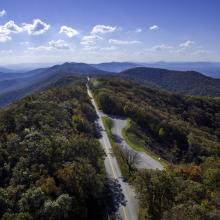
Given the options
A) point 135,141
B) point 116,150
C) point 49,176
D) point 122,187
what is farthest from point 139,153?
point 49,176

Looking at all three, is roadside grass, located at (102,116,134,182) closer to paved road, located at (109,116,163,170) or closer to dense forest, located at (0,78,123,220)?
paved road, located at (109,116,163,170)

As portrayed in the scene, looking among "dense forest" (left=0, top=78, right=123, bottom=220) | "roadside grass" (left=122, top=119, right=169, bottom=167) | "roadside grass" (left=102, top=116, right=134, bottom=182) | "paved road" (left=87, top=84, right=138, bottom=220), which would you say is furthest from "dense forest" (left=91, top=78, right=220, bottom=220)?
"roadside grass" (left=102, top=116, right=134, bottom=182)

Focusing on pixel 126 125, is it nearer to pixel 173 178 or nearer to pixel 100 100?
pixel 100 100

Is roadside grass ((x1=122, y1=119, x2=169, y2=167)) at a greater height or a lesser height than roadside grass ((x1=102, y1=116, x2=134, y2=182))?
lesser

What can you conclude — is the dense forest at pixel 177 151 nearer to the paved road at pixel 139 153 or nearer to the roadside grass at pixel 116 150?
the paved road at pixel 139 153

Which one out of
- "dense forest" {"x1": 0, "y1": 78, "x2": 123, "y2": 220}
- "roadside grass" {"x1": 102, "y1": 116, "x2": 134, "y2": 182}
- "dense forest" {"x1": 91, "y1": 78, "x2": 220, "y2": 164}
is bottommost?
"dense forest" {"x1": 91, "y1": 78, "x2": 220, "y2": 164}

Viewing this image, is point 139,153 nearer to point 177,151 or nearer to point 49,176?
point 177,151

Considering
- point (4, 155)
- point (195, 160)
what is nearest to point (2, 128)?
point (4, 155)
